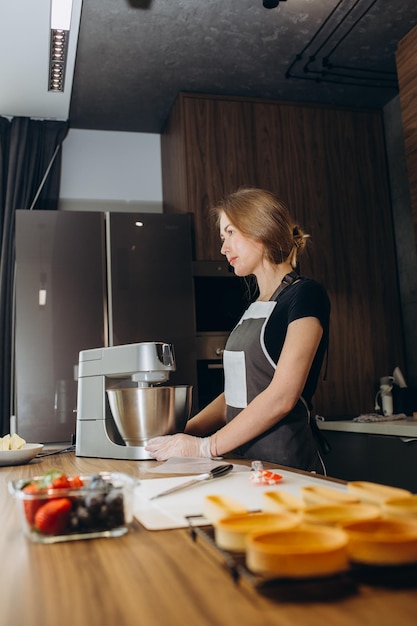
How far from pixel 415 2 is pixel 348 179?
3.43ft

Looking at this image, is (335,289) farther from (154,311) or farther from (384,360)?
(154,311)

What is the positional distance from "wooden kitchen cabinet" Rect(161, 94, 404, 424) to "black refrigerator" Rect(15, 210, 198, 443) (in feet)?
0.91

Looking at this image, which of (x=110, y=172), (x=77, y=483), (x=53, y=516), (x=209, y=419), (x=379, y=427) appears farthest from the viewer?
(x=110, y=172)

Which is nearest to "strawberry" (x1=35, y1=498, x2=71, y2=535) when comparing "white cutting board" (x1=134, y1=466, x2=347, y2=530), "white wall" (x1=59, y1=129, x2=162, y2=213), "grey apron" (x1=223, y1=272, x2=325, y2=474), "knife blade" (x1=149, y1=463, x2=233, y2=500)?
"white cutting board" (x1=134, y1=466, x2=347, y2=530)

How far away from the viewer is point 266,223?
172 centimetres

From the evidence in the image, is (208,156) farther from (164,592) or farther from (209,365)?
(164,592)

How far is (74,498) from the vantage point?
718 mm

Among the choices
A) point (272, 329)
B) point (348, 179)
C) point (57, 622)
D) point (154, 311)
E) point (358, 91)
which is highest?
point (358, 91)

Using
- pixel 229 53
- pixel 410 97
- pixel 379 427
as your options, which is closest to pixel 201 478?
pixel 379 427

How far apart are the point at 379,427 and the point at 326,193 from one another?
1452mm

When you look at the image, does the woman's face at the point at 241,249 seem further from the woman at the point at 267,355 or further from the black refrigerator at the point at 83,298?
the black refrigerator at the point at 83,298

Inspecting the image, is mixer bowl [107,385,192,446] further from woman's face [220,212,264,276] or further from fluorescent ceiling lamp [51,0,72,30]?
fluorescent ceiling lamp [51,0,72,30]

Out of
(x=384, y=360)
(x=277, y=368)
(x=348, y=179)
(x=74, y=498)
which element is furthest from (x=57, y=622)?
(x=348, y=179)

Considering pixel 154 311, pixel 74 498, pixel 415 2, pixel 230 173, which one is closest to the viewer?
pixel 74 498
